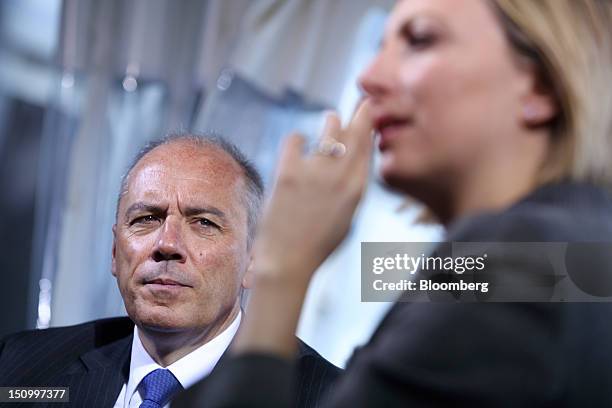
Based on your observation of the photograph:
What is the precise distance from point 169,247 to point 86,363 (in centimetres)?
22

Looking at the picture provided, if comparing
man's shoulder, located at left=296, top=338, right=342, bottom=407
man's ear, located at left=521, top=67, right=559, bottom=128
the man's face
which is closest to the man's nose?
the man's face

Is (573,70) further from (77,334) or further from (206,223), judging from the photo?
(77,334)

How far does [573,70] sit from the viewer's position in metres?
0.62

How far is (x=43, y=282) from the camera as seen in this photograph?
7.77 feet

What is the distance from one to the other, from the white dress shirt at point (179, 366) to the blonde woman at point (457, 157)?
74 centimetres

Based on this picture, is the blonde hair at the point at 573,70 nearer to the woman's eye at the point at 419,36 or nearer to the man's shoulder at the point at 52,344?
the woman's eye at the point at 419,36

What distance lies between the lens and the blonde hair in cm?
62

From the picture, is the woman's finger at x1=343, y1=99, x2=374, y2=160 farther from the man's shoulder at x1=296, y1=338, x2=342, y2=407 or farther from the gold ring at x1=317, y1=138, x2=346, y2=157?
the man's shoulder at x1=296, y1=338, x2=342, y2=407

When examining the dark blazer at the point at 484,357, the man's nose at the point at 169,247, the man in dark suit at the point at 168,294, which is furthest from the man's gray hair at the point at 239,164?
the dark blazer at the point at 484,357

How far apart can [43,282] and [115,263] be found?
939 millimetres

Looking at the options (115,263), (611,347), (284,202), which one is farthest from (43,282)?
(611,347)

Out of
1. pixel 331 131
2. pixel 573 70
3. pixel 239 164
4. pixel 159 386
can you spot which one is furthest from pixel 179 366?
pixel 573 70

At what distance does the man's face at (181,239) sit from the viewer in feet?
4.48

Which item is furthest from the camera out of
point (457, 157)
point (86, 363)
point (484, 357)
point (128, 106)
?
point (128, 106)
